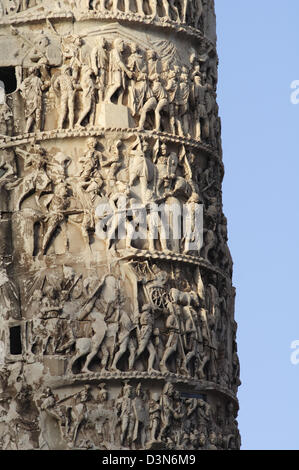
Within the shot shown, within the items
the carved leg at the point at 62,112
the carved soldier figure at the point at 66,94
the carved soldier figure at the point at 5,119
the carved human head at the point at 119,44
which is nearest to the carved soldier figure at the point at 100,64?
the carved human head at the point at 119,44

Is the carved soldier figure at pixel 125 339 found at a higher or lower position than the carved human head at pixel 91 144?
lower

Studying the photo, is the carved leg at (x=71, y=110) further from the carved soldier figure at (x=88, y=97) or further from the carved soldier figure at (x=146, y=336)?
the carved soldier figure at (x=146, y=336)

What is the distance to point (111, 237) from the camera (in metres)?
39.3

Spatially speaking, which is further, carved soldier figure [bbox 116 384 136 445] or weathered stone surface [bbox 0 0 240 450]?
weathered stone surface [bbox 0 0 240 450]

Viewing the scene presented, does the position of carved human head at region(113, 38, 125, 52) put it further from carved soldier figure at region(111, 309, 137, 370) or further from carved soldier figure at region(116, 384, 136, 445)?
carved soldier figure at region(116, 384, 136, 445)

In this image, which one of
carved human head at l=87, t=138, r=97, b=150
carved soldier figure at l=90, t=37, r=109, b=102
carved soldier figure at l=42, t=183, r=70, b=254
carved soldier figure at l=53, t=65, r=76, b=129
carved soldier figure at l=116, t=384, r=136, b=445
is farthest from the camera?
carved soldier figure at l=90, t=37, r=109, b=102

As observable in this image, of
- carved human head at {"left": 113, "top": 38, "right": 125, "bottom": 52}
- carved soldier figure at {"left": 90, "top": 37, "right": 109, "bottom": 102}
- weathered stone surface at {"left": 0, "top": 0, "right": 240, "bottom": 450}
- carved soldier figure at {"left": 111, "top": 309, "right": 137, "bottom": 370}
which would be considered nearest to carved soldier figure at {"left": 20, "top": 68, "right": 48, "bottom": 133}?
weathered stone surface at {"left": 0, "top": 0, "right": 240, "bottom": 450}

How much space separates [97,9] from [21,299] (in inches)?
139

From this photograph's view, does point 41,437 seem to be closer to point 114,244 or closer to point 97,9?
point 114,244

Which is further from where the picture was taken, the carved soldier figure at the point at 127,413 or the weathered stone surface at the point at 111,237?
the weathered stone surface at the point at 111,237

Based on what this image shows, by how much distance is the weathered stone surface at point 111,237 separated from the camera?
38906 millimetres

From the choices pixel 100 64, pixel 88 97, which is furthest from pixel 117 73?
pixel 88 97

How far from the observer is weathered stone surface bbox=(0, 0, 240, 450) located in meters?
38.9

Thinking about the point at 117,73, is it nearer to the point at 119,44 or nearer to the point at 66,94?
the point at 119,44
